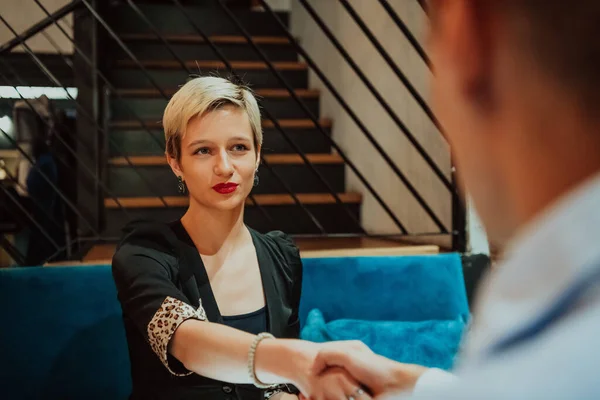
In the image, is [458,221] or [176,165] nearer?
[176,165]

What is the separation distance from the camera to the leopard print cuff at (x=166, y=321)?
93 cm

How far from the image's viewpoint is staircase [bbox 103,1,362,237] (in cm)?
295

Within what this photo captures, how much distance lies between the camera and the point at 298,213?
9.95ft

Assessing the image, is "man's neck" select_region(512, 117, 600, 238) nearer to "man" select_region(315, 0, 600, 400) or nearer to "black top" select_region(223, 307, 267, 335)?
"man" select_region(315, 0, 600, 400)

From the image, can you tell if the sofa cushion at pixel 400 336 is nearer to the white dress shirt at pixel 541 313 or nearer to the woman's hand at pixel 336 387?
the woman's hand at pixel 336 387

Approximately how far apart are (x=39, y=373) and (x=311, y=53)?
3.86m

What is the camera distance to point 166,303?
95 centimetres

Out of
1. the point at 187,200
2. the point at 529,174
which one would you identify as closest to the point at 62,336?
the point at 529,174

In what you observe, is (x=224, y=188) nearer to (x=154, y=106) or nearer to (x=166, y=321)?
(x=166, y=321)

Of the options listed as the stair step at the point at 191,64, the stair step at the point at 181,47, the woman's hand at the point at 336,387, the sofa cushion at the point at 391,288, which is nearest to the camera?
the woman's hand at the point at 336,387

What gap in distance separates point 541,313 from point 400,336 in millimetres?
1268

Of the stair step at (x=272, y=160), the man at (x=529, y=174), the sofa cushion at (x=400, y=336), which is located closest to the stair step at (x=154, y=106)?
the stair step at (x=272, y=160)

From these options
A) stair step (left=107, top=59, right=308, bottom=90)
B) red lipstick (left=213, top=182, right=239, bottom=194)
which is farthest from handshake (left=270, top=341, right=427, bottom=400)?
stair step (left=107, top=59, right=308, bottom=90)

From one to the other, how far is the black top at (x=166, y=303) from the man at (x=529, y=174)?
738mm
